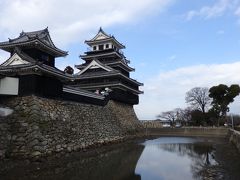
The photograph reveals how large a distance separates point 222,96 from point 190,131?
9521 mm

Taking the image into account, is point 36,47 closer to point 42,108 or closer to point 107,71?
point 42,108

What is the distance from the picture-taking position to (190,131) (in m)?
42.7

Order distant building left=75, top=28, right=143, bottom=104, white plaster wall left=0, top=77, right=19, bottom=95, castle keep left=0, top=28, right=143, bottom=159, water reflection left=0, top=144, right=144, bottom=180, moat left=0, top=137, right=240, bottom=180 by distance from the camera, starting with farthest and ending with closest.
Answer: distant building left=75, top=28, right=143, bottom=104
white plaster wall left=0, top=77, right=19, bottom=95
castle keep left=0, top=28, right=143, bottom=159
moat left=0, top=137, right=240, bottom=180
water reflection left=0, top=144, right=144, bottom=180

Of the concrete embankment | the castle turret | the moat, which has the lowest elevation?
the moat

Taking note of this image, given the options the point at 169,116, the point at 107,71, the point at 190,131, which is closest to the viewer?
the point at 107,71

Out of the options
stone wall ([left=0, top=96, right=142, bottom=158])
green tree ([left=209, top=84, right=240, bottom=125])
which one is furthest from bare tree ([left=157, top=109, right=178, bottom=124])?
stone wall ([left=0, top=96, right=142, bottom=158])

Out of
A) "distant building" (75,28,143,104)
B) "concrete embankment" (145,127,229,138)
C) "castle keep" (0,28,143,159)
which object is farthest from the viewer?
"concrete embankment" (145,127,229,138)

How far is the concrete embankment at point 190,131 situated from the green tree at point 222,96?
26.3 feet

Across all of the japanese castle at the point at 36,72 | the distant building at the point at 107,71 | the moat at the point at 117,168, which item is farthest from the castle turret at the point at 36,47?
the distant building at the point at 107,71

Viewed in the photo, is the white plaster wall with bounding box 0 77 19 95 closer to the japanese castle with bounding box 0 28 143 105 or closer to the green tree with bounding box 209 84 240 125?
the japanese castle with bounding box 0 28 143 105

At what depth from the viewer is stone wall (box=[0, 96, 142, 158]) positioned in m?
15.6

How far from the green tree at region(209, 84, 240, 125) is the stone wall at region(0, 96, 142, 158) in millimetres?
27878

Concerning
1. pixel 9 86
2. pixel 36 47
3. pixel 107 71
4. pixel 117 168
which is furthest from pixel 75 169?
pixel 107 71

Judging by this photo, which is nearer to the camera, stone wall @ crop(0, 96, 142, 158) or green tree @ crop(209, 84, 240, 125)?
stone wall @ crop(0, 96, 142, 158)
